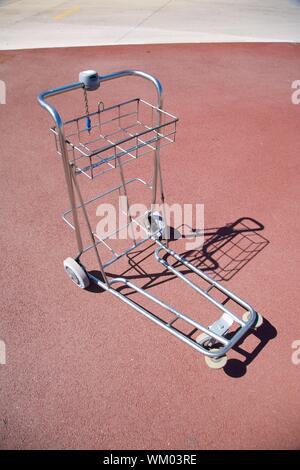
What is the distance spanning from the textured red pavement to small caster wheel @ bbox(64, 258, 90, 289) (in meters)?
0.15

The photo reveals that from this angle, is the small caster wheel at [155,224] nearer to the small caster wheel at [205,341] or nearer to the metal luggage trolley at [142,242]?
the metal luggage trolley at [142,242]

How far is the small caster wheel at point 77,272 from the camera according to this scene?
3424 millimetres

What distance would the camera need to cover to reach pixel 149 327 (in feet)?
10.9

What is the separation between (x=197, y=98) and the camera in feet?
23.3

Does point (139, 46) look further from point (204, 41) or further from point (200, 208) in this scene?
point (200, 208)

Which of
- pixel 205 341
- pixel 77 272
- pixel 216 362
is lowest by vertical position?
pixel 216 362

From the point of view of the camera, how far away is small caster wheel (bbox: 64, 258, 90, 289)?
3.42 m

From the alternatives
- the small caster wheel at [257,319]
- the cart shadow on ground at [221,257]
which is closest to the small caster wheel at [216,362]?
the cart shadow on ground at [221,257]

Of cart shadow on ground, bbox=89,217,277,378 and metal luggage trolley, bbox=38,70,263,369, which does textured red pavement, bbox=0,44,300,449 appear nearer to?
cart shadow on ground, bbox=89,217,277,378

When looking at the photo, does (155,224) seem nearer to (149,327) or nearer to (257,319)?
(149,327)

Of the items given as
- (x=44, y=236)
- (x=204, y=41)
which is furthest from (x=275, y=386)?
(x=204, y=41)

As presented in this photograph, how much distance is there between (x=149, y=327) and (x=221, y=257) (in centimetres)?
122

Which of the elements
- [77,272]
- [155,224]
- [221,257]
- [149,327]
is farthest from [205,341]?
[155,224]

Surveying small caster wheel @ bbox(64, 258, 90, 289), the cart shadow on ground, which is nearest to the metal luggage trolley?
Result: small caster wheel @ bbox(64, 258, 90, 289)
